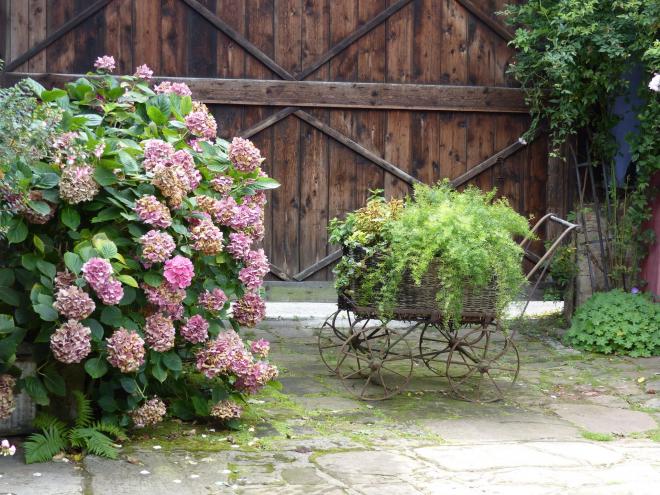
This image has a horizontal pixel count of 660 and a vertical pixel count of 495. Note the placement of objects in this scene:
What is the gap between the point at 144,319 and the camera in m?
4.23

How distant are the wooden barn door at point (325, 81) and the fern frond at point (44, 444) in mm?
4080

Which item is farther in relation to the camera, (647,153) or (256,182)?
(647,153)

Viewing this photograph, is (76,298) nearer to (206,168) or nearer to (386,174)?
(206,168)

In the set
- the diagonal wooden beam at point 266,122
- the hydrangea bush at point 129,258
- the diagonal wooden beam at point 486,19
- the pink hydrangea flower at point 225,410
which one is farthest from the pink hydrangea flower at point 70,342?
the diagonal wooden beam at point 486,19

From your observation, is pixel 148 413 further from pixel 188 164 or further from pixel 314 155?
pixel 314 155

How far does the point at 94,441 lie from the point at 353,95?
467 centimetres

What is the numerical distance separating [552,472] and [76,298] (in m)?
2.11

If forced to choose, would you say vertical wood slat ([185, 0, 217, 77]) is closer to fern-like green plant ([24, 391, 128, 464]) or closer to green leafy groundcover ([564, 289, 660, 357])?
green leafy groundcover ([564, 289, 660, 357])

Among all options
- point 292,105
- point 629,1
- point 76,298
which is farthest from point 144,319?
point 629,1

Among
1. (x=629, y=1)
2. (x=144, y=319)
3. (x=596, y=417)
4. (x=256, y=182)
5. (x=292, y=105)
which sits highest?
(x=629, y=1)

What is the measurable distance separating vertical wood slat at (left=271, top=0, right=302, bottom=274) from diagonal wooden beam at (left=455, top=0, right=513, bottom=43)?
1.45 m

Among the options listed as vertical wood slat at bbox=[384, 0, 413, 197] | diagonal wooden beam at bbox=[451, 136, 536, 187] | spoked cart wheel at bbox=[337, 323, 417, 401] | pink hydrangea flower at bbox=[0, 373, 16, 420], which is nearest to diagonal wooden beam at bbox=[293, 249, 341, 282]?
vertical wood slat at bbox=[384, 0, 413, 197]

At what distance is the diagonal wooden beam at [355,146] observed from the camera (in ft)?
26.3

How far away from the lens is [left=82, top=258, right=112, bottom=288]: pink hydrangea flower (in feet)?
12.7
